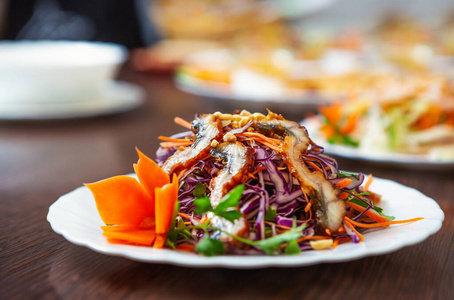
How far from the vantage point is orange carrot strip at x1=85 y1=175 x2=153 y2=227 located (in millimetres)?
1162

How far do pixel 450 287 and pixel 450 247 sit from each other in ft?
0.75

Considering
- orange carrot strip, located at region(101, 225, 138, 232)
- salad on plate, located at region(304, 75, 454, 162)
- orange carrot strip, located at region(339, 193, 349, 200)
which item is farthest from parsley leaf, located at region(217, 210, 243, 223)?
salad on plate, located at region(304, 75, 454, 162)

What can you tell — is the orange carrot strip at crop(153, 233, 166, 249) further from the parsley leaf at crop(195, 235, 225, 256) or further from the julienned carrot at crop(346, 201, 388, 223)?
the julienned carrot at crop(346, 201, 388, 223)

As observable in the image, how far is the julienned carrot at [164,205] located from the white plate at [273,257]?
66 mm

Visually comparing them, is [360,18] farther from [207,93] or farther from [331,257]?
[331,257]

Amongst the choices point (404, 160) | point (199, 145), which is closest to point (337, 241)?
point (199, 145)

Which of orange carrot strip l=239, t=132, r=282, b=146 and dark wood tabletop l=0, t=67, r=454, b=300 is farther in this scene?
orange carrot strip l=239, t=132, r=282, b=146

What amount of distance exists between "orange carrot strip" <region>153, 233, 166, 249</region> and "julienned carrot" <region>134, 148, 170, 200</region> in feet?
0.41

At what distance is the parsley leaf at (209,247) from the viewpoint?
99 centimetres

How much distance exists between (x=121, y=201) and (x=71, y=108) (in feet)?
6.28

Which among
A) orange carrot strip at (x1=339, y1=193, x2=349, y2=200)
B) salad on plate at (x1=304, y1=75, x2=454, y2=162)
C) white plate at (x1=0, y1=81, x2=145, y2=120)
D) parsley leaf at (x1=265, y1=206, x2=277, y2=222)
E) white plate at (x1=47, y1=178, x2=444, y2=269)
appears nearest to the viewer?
white plate at (x1=47, y1=178, x2=444, y2=269)

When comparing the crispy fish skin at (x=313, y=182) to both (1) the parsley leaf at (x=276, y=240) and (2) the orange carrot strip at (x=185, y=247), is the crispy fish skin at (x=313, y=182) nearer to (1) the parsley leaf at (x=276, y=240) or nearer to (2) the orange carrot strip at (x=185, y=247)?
(1) the parsley leaf at (x=276, y=240)

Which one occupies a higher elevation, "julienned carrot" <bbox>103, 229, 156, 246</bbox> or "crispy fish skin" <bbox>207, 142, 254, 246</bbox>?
"crispy fish skin" <bbox>207, 142, 254, 246</bbox>

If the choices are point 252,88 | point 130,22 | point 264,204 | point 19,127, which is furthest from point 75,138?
point 130,22
